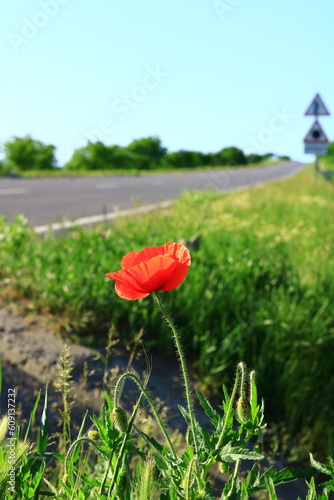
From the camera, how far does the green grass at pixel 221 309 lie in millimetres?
2922

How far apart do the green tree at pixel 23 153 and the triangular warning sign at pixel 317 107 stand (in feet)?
84.3

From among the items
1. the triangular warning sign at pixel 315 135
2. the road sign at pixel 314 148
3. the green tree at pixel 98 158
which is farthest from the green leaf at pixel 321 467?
the green tree at pixel 98 158

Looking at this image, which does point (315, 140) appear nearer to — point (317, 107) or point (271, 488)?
point (317, 107)

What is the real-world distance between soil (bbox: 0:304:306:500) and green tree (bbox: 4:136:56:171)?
3297cm

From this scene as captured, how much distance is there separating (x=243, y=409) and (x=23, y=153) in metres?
35.2

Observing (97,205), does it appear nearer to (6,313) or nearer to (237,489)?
(6,313)

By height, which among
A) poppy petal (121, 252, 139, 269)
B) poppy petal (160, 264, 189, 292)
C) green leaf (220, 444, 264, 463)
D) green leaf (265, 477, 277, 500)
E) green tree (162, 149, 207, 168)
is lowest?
green tree (162, 149, 207, 168)

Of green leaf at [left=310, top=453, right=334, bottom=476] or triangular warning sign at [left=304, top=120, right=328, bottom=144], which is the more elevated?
triangular warning sign at [left=304, top=120, right=328, bottom=144]

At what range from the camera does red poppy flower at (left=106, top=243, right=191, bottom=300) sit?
108 cm

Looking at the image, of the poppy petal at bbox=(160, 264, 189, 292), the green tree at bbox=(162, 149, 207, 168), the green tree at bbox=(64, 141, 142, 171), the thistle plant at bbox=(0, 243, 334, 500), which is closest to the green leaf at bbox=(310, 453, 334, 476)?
the thistle plant at bbox=(0, 243, 334, 500)

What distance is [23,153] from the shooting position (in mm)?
34625

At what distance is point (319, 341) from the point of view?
124 inches

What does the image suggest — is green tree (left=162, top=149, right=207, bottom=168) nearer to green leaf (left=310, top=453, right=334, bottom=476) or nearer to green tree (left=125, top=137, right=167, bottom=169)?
green tree (left=125, top=137, right=167, bottom=169)

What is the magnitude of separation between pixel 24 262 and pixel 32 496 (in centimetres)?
221
